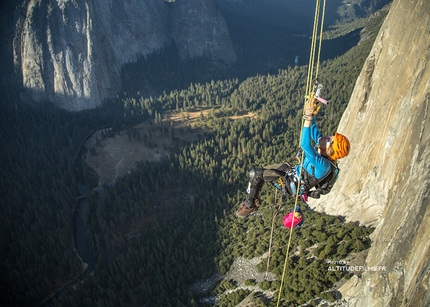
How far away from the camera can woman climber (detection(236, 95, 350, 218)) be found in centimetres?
1195

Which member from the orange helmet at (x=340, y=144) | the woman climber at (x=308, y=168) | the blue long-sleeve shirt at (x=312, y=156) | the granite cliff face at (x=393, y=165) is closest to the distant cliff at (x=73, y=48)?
the granite cliff face at (x=393, y=165)

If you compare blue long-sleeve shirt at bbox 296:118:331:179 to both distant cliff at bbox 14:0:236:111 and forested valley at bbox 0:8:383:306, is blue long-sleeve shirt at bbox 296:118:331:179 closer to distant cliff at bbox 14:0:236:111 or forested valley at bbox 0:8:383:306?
forested valley at bbox 0:8:383:306

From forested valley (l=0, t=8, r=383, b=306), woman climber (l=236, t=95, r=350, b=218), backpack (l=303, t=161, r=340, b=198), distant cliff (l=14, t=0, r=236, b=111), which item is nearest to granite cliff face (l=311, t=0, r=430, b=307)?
forested valley (l=0, t=8, r=383, b=306)

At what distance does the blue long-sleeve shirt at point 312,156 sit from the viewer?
11945mm

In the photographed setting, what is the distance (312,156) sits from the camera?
485 inches

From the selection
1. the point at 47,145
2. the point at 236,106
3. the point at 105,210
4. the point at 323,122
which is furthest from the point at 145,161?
the point at 323,122

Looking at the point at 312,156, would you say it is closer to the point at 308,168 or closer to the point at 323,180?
the point at 308,168

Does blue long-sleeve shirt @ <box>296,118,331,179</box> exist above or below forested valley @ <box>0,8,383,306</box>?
above

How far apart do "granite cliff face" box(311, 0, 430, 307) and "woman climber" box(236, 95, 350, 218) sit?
5.74 meters

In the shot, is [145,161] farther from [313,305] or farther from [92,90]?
[313,305]

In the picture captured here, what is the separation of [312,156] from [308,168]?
0.95 m

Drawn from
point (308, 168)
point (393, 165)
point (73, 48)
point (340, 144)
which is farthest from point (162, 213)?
point (73, 48)

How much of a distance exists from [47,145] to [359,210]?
89.0 metres

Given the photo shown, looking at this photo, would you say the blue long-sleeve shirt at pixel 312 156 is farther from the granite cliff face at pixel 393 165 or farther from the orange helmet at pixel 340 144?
the granite cliff face at pixel 393 165
